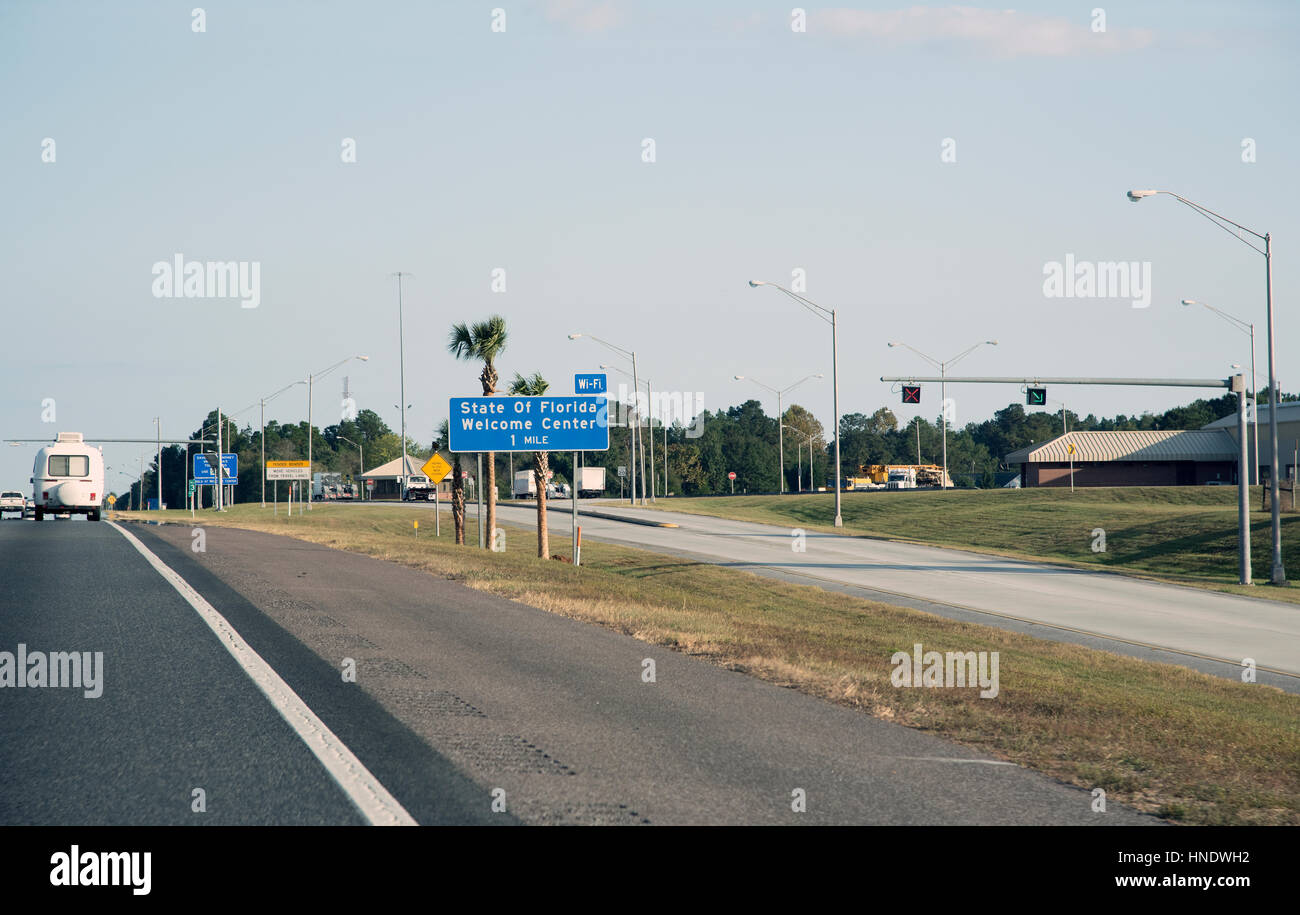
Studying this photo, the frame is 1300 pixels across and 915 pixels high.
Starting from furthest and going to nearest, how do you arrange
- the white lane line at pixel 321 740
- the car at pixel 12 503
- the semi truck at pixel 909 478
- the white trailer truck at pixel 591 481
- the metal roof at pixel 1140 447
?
the semi truck at pixel 909 478, the white trailer truck at pixel 591 481, the metal roof at pixel 1140 447, the car at pixel 12 503, the white lane line at pixel 321 740

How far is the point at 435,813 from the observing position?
639cm

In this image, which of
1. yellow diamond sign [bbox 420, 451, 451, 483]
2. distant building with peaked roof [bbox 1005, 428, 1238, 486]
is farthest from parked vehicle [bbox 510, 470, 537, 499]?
yellow diamond sign [bbox 420, 451, 451, 483]

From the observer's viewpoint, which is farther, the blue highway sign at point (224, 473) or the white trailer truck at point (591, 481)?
the white trailer truck at point (591, 481)

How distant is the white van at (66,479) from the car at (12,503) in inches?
1531

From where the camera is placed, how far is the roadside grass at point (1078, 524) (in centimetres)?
4366

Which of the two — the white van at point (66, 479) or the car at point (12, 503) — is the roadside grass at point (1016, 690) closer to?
the white van at point (66, 479)

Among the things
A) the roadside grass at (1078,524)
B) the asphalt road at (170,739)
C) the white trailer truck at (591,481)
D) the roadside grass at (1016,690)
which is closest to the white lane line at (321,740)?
the asphalt road at (170,739)

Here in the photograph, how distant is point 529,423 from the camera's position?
129 ft

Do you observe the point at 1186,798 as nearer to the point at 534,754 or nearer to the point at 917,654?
the point at 534,754

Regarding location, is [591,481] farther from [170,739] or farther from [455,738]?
[170,739]

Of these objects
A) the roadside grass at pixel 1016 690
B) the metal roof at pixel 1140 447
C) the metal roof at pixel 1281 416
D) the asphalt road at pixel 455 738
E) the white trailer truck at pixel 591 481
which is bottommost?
the roadside grass at pixel 1016 690

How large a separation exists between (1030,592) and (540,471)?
742 inches

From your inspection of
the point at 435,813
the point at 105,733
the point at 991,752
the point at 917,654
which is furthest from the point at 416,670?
the point at 917,654

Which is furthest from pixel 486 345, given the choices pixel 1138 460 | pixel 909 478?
pixel 909 478
